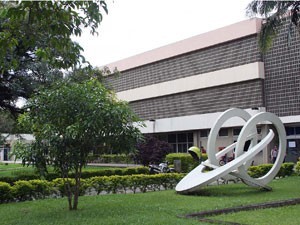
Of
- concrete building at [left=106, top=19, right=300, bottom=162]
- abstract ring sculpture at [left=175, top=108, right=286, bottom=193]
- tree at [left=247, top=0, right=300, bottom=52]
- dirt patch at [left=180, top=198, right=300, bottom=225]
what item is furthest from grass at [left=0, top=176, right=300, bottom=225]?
concrete building at [left=106, top=19, right=300, bottom=162]

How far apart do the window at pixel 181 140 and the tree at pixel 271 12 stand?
69.7 ft

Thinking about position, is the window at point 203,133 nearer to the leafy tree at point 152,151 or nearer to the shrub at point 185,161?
the leafy tree at point 152,151

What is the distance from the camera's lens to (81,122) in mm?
10180

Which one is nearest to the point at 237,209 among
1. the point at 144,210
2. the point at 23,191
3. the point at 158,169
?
the point at 144,210

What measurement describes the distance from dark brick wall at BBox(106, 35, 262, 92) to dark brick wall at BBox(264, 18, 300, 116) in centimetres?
137

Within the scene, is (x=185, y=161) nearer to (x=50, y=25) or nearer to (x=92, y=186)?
(x=92, y=186)

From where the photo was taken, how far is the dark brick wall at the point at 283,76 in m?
30.9

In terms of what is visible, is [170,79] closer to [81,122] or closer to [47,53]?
[81,122]

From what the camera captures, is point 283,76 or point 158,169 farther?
point 283,76

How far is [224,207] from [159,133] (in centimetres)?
3263

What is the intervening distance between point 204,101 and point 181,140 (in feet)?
20.2

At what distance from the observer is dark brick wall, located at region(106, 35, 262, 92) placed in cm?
3378

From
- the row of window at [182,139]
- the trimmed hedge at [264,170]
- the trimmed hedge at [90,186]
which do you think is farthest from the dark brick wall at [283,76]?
the trimmed hedge at [90,186]

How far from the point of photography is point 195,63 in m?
38.0
